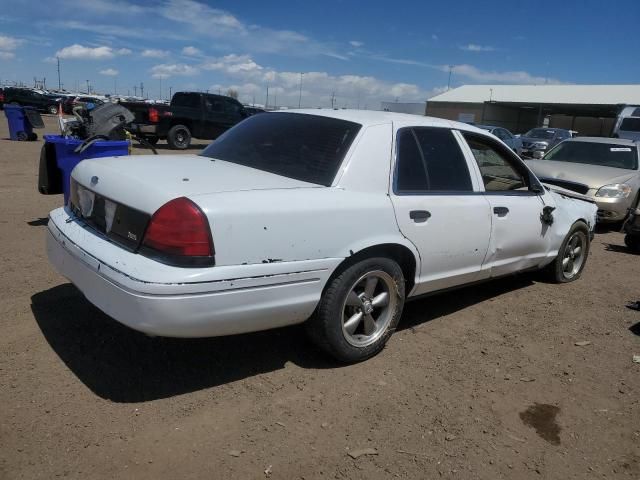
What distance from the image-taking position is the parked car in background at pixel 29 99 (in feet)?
115

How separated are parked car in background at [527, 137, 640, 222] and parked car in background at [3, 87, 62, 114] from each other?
33221 millimetres

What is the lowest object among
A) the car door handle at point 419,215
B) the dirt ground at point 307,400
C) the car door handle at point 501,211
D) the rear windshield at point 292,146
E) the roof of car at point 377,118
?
the dirt ground at point 307,400

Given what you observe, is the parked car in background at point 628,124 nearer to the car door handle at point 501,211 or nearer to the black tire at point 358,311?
the car door handle at point 501,211

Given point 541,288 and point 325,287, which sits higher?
point 325,287

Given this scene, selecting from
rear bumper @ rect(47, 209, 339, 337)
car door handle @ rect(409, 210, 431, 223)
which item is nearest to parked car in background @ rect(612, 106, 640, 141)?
car door handle @ rect(409, 210, 431, 223)

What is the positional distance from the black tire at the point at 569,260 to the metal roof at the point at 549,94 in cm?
3933

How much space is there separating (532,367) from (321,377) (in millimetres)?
1505

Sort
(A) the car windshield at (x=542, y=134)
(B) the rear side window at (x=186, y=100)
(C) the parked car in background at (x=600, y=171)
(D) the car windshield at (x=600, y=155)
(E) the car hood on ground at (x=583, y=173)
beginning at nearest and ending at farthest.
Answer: (C) the parked car in background at (x=600, y=171) < (E) the car hood on ground at (x=583, y=173) < (D) the car windshield at (x=600, y=155) < (B) the rear side window at (x=186, y=100) < (A) the car windshield at (x=542, y=134)

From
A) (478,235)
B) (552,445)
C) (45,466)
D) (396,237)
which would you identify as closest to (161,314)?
(45,466)

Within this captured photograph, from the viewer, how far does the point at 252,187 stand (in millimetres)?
2953

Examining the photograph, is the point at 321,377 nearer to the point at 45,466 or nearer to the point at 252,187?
the point at 252,187

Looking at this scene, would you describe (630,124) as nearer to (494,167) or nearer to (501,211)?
(494,167)

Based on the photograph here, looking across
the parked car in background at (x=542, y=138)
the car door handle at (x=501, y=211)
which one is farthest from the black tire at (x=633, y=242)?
the parked car in background at (x=542, y=138)

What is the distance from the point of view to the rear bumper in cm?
258
